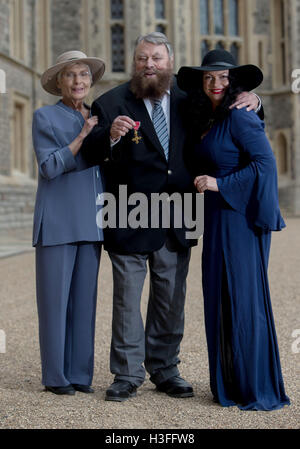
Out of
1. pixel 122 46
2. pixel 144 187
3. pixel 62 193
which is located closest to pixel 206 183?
pixel 144 187

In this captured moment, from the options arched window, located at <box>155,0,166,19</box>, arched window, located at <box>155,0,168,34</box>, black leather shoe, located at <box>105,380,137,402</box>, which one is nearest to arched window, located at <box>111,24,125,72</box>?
arched window, located at <box>155,0,168,34</box>

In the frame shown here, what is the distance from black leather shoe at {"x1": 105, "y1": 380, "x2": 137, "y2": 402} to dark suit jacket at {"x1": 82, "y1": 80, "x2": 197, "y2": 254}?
0.65m

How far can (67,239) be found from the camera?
3.52 m

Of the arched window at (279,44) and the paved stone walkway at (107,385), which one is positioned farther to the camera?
the arched window at (279,44)

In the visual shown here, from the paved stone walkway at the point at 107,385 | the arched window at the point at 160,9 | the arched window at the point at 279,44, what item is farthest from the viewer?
the arched window at the point at 279,44

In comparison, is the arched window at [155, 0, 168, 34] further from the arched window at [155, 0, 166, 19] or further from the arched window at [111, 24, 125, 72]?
the arched window at [111, 24, 125, 72]

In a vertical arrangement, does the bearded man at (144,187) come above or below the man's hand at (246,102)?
below

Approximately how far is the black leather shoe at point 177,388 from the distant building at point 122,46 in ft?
37.7

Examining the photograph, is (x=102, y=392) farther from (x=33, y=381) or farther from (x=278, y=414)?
(x=278, y=414)

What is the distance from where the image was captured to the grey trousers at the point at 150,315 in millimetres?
3471

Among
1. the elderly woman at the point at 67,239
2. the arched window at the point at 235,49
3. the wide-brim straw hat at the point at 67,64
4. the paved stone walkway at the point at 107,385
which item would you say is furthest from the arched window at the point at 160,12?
the elderly woman at the point at 67,239

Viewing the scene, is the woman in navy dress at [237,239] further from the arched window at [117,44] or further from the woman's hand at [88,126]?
the arched window at [117,44]
